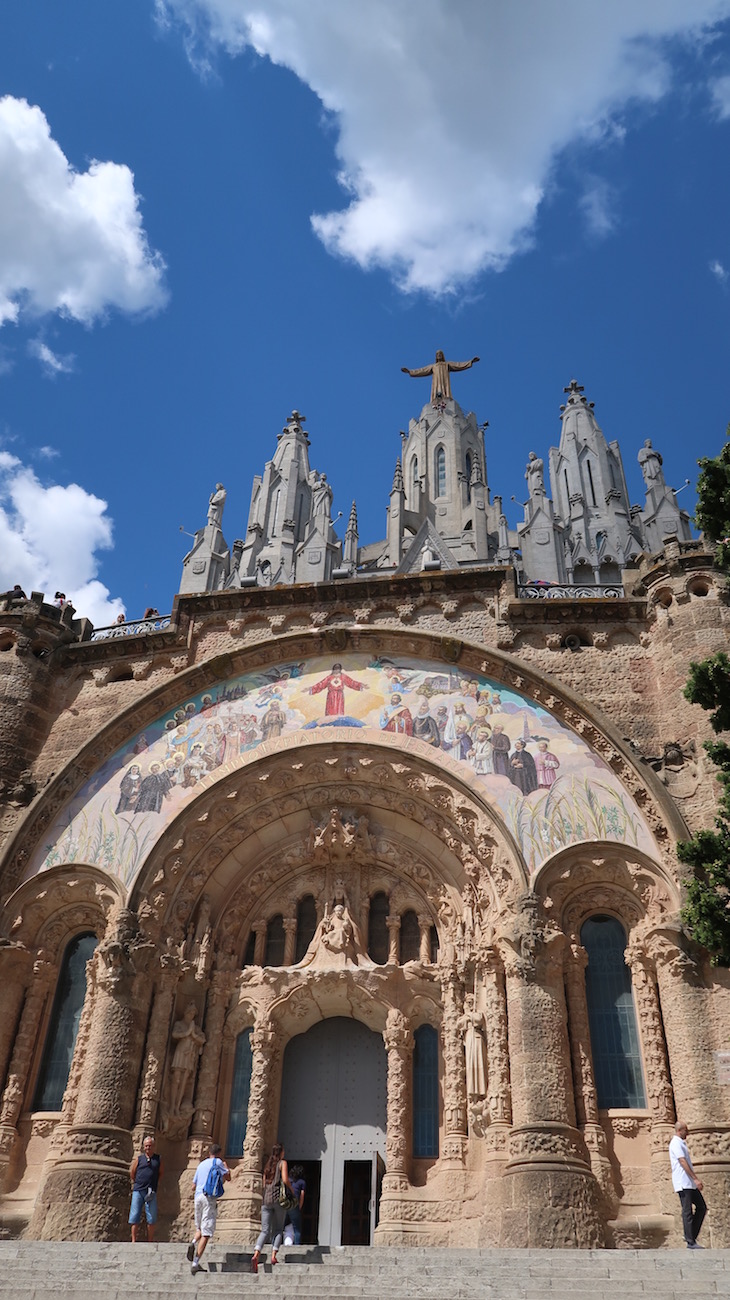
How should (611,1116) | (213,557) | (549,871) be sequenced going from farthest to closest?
(213,557) < (549,871) < (611,1116)

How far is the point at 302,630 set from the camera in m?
18.1

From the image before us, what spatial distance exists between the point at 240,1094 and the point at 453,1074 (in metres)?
3.56

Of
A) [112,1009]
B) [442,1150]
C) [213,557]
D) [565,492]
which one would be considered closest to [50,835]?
[112,1009]

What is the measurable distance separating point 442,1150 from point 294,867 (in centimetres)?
521

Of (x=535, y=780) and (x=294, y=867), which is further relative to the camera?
(x=294, y=867)

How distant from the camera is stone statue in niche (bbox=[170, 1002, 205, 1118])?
14.8m

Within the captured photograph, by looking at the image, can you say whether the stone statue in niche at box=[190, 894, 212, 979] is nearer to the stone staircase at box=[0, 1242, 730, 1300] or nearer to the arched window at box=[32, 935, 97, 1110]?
the arched window at box=[32, 935, 97, 1110]

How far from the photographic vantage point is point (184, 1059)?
14977 millimetres

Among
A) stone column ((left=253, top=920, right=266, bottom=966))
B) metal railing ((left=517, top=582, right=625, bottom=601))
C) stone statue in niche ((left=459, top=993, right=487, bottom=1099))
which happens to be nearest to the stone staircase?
stone statue in niche ((left=459, top=993, right=487, bottom=1099))

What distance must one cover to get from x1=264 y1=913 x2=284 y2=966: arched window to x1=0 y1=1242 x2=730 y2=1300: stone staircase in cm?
564

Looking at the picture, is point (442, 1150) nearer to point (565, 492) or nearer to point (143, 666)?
point (143, 666)

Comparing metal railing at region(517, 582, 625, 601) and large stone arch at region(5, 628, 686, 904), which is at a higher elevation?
metal railing at region(517, 582, 625, 601)

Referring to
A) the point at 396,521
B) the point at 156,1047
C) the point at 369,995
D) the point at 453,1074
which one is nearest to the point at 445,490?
the point at 396,521

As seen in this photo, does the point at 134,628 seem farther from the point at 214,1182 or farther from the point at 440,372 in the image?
the point at 440,372
